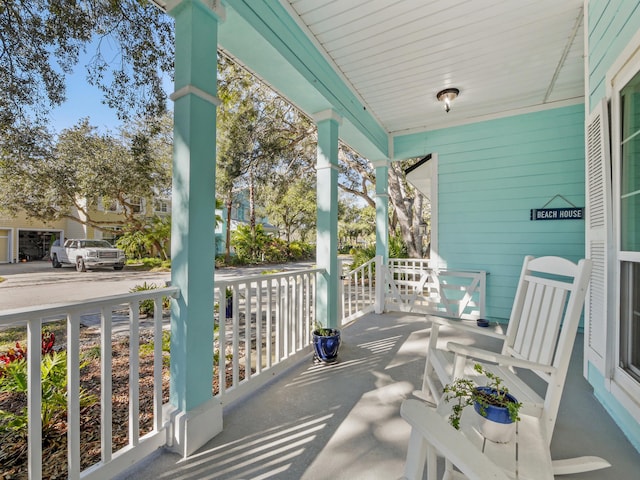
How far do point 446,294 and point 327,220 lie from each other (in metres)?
2.47


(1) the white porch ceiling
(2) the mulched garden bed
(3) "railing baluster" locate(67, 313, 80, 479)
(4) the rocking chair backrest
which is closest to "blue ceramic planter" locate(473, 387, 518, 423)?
(4) the rocking chair backrest

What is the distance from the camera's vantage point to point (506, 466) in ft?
3.15

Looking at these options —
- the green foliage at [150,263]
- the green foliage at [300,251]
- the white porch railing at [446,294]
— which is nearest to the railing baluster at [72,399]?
the white porch railing at [446,294]

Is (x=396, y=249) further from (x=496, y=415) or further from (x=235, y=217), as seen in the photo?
(x=235, y=217)

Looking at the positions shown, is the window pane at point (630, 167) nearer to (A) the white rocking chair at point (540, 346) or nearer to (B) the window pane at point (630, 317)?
(B) the window pane at point (630, 317)

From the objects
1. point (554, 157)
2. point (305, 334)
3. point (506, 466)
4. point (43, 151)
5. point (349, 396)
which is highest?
point (554, 157)

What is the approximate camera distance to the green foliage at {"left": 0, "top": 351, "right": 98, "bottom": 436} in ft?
5.13

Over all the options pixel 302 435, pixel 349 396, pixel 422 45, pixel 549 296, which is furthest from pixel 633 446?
pixel 422 45

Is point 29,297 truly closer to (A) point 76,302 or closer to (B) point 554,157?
(A) point 76,302

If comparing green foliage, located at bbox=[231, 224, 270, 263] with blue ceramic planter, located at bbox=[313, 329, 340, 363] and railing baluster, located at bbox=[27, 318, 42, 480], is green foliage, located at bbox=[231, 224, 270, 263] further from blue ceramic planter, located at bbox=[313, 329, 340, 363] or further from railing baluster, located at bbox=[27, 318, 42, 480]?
railing baluster, located at bbox=[27, 318, 42, 480]

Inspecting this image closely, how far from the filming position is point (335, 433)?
1698 mm

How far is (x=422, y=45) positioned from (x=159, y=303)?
3018mm

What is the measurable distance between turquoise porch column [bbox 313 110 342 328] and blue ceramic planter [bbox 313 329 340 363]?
1.27ft

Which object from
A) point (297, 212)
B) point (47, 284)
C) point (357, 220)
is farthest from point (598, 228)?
point (357, 220)
